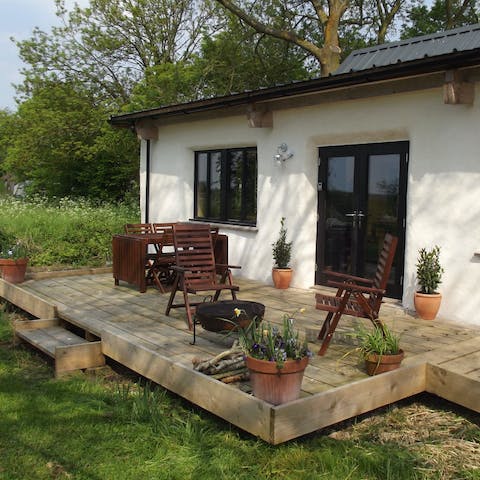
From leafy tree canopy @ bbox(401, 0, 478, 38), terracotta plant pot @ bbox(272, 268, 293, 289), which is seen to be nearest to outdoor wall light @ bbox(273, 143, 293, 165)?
terracotta plant pot @ bbox(272, 268, 293, 289)

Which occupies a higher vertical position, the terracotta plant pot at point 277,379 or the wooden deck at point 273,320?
the terracotta plant pot at point 277,379

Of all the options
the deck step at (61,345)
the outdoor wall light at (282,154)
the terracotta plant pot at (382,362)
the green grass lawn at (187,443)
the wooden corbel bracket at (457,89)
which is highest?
the wooden corbel bracket at (457,89)

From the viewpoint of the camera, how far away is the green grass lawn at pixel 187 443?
322 centimetres

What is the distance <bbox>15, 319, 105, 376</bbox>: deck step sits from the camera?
15.9 ft

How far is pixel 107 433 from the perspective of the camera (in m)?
3.71

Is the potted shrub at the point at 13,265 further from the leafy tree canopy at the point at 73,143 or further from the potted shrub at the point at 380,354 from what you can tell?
the leafy tree canopy at the point at 73,143

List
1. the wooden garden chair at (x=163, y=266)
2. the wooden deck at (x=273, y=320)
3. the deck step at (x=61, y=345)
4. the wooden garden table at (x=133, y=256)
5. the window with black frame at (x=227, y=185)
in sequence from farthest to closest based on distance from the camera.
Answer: the window with black frame at (x=227, y=185), the wooden garden chair at (x=163, y=266), the wooden garden table at (x=133, y=256), the deck step at (x=61, y=345), the wooden deck at (x=273, y=320)

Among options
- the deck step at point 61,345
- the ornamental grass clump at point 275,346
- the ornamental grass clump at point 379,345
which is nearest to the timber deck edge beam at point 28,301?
the deck step at point 61,345

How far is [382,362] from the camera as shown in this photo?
3.98 meters

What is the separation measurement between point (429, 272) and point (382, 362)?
7.26 ft

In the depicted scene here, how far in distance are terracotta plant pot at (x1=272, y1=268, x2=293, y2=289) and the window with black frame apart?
130cm

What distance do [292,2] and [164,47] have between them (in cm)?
669

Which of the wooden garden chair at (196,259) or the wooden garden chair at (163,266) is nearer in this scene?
the wooden garden chair at (196,259)

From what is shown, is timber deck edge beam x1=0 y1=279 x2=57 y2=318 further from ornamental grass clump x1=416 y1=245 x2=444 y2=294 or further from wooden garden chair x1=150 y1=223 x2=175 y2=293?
ornamental grass clump x1=416 y1=245 x2=444 y2=294
